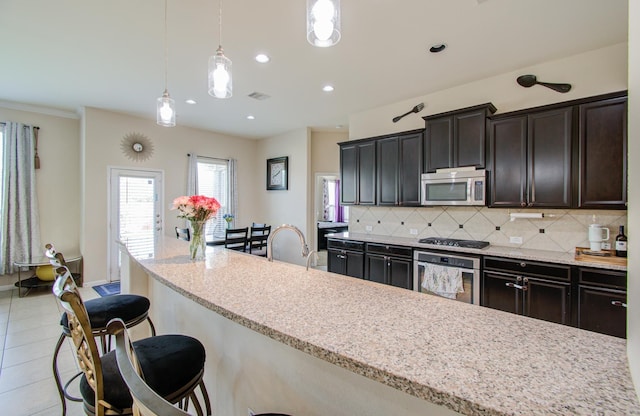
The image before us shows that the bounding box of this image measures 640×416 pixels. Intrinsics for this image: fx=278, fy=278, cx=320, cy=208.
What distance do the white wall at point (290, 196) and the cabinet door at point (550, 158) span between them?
4.03 meters

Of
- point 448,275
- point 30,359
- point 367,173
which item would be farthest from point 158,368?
point 367,173

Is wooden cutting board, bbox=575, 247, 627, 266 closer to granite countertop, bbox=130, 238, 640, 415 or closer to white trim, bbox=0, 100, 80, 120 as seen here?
granite countertop, bbox=130, 238, 640, 415

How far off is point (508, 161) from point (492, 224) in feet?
2.69

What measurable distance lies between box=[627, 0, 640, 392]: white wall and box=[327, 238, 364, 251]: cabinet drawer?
11.3 feet

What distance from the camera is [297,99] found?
4500 millimetres

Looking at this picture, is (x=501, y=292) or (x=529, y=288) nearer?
(x=529, y=288)

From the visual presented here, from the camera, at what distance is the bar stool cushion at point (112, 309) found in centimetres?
180

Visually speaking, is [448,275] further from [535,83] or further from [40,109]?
[40,109]

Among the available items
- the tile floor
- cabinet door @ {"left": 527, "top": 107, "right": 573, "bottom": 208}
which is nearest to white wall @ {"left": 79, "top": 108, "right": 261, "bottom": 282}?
the tile floor

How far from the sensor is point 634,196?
0.67m

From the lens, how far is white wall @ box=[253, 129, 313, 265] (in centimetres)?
615

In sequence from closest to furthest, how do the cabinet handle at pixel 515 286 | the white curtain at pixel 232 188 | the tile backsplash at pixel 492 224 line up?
the cabinet handle at pixel 515 286, the tile backsplash at pixel 492 224, the white curtain at pixel 232 188

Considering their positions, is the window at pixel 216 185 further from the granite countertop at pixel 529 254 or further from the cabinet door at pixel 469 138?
the cabinet door at pixel 469 138

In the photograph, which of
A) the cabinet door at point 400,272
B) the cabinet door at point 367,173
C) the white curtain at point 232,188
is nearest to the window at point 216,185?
the white curtain at point 232,188
